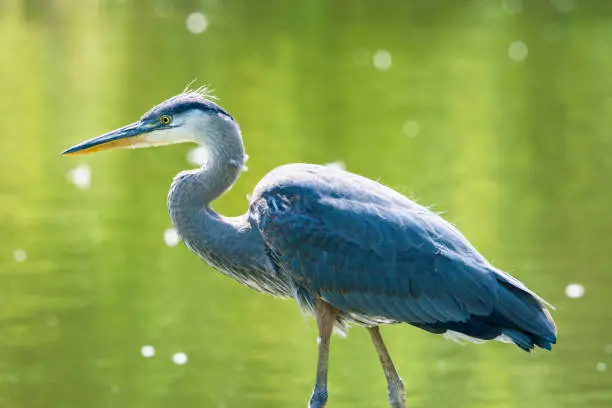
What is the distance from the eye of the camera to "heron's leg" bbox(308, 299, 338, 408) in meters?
5.48

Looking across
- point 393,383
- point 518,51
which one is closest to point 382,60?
point 518,51

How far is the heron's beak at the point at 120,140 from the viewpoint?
5.69 metres

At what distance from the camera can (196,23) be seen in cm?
1958

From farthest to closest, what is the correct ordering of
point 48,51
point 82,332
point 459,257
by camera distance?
point 48,51
point 82,332
point 459,257

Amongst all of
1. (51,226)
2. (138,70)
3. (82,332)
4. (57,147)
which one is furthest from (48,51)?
(82,332)

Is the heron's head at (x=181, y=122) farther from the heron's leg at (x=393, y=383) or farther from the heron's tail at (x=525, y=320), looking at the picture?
the heron's tail at (x=525, y=320)

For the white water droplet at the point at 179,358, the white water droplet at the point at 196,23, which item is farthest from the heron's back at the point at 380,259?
the white water droplet at the point at 196,23

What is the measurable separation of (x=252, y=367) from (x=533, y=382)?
1387 mm

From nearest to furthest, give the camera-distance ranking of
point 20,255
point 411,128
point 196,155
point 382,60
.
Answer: point 20,255
point 196,155
point 411,128
point 382,60

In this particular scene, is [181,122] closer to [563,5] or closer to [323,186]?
[323,186]

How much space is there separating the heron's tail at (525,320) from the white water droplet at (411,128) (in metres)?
7.15

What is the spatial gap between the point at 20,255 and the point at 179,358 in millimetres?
2342

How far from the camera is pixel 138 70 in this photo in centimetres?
1584

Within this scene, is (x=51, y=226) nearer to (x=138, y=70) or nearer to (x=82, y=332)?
(x=82, y=332)
